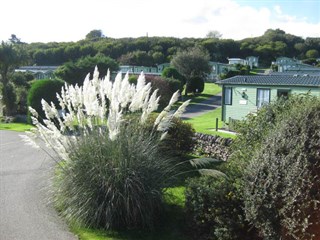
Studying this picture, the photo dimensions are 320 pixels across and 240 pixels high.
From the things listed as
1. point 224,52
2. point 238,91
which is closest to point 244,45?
point 224,52

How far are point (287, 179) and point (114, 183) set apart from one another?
9.79ft

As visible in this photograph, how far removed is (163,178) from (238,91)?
56.3 ft

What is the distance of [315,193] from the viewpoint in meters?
5.54

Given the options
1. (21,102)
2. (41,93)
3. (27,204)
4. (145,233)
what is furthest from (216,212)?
(21,102)

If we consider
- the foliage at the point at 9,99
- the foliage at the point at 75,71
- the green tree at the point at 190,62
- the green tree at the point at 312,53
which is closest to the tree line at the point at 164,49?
the green tree at the point at 312,53

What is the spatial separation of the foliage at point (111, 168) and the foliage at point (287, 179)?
73.6 inches

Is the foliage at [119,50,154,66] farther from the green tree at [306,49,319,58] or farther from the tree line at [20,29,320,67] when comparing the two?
the green tree at [306,49,319,58]

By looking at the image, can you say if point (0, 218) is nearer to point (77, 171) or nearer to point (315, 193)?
point (77, 171)

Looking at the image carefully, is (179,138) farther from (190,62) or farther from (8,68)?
(190,62)

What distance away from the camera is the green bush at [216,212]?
6.38m

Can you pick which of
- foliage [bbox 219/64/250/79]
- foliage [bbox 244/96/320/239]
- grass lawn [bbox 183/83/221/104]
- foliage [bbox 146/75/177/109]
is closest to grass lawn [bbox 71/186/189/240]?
foliage [bbox 244/96/320/239]

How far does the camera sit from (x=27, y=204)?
8.34 m

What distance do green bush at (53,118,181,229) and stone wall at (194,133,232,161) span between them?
553 centimetres

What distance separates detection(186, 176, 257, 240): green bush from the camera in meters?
6.38
